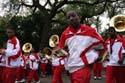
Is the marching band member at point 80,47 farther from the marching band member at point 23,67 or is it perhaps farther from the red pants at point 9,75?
the marching band member at point 23,67

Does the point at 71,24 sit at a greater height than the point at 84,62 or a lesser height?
greater

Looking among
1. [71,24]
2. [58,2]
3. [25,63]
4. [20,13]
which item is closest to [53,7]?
[58,2]

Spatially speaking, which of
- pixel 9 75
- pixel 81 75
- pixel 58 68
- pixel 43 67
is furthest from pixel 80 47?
pixel 43 67

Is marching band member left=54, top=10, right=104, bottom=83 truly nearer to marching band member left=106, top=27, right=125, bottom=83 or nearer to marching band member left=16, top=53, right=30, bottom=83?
marching band member left=106, top=27, right=125, bottom=83

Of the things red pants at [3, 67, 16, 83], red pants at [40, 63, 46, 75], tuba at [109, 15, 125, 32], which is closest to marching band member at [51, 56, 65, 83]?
tuba at [109, 15, 125, 32]

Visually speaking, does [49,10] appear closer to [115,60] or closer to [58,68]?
[58,68]

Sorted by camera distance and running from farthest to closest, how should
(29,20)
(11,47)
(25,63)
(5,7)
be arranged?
(5,7) < (29,20) < (25,63) < (11,47)

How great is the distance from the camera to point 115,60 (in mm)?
10820

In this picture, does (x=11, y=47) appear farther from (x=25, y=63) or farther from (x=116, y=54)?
(x=25, y=63)

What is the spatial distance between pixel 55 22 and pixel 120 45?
22477 millimetres

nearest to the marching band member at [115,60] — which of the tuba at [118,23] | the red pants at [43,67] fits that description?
the tuba at [118,23]

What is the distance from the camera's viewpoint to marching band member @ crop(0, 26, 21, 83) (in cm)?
1055

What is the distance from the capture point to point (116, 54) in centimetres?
1079

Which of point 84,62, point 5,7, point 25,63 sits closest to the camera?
point 84,62
